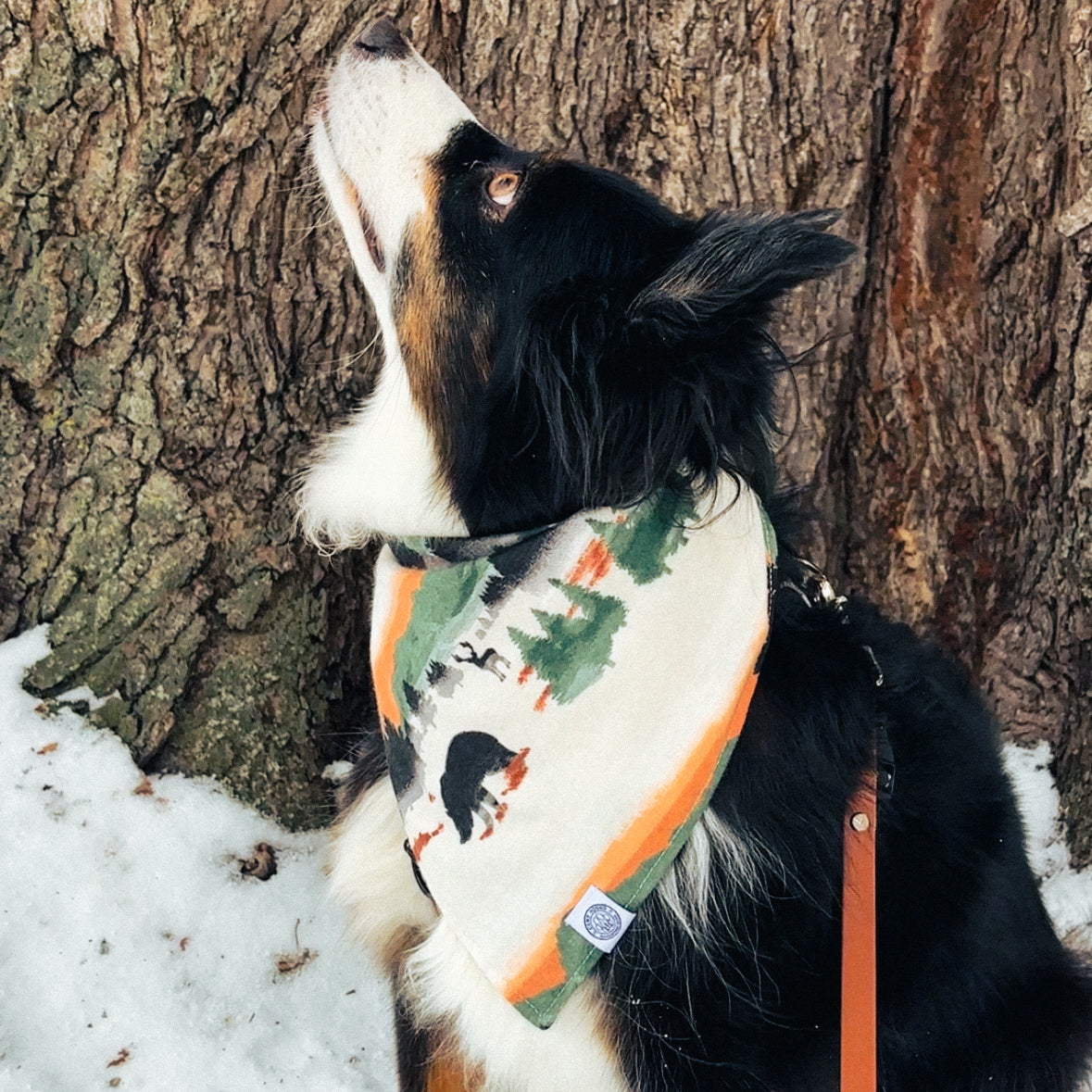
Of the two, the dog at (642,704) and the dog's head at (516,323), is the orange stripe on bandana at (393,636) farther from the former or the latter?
the dog's head at (516,323)

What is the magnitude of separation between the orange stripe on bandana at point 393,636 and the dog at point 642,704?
0.04 feet

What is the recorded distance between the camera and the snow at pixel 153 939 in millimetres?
2393

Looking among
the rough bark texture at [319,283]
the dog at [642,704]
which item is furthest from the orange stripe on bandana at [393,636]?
the rough bark texture at [319,283]

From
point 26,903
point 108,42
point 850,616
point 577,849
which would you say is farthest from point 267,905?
point 108,42

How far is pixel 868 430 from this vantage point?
3.05 metres

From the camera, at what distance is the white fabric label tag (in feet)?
6.52

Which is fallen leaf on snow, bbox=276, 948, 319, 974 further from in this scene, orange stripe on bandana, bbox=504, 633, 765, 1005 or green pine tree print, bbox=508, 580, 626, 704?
green pine tree print, bbox=508, 580, 626, 704

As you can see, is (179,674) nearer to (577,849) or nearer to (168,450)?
(168,450)

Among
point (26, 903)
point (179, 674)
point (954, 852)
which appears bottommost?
point (26, 903)

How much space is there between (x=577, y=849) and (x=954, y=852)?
74 centimetres

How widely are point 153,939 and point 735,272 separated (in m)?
1.94

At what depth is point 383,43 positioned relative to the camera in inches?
88.1

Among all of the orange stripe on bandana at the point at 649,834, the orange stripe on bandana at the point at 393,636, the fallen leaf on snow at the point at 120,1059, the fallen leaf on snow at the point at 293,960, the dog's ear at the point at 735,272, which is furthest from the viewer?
the fallen leaf on snow at the point at 293,960

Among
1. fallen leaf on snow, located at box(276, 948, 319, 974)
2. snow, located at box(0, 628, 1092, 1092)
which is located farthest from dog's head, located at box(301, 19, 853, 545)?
fallen leaf on snow, located at box(276, 948, 319, 974)
